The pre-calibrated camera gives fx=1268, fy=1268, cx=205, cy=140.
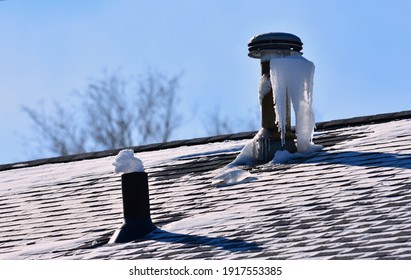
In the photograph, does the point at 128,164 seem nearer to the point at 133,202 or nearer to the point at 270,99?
the point at 133,202

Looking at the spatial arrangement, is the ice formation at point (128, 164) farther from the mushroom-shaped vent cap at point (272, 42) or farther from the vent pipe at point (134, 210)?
the mushroom-shaped vent cap at point (272, 42)

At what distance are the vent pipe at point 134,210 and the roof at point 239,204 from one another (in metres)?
0.12

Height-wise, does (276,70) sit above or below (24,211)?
above

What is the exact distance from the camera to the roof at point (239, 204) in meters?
10.2

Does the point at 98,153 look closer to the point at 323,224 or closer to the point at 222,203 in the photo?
the point at 222,203

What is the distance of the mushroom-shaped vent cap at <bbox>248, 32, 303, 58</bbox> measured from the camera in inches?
537

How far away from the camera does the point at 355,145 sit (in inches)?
519

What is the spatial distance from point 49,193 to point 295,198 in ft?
12.2

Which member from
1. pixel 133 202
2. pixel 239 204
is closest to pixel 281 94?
pixel 239 204

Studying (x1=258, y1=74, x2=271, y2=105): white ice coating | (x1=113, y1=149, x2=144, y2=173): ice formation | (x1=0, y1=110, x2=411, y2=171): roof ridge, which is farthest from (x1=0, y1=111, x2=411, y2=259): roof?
(x1=258, y1=74, x2=271, y2=105): white ice coating

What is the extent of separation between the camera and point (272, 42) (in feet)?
44.7

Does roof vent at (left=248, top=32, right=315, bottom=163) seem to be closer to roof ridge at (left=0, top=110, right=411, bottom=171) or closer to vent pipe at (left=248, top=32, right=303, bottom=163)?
vent pipe at (left=248, top=32, right=303, bottom=163)

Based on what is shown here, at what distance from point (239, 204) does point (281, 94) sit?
199cm
